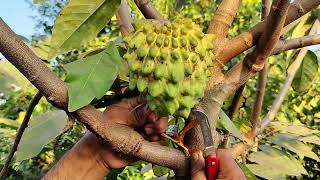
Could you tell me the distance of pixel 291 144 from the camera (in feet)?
5.68

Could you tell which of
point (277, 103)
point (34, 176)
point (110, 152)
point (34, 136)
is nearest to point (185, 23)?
point (110, 152)

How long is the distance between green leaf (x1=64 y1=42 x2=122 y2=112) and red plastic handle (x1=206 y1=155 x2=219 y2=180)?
7.4 inches

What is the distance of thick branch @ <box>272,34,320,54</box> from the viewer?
100 centimetres

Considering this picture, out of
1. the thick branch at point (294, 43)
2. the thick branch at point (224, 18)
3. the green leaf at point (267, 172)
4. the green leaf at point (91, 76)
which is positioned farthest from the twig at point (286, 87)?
the green leaf at point (91, 76)

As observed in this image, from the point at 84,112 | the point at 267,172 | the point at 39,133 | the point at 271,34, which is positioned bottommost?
the point at 267,172

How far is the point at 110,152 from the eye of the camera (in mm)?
889

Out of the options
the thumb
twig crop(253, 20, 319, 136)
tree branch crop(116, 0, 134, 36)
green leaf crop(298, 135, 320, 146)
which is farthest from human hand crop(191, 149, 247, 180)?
green leaf crop(298, 135, 320, 146)

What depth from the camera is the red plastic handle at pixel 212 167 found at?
799 mm

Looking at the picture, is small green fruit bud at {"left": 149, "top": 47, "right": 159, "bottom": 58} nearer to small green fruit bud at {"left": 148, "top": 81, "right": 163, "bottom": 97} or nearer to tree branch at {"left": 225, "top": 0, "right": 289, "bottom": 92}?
small green fruit bud at {"left": 148, "top": 81, "right": 163, "bottom": 97}

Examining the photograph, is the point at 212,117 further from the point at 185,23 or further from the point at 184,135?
the point at 185,23

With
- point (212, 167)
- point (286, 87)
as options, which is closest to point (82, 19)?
point (212, 167)

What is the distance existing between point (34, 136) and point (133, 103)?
0.96 ft

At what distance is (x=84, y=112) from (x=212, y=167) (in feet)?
0.69

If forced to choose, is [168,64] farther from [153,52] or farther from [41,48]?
[41,48]
